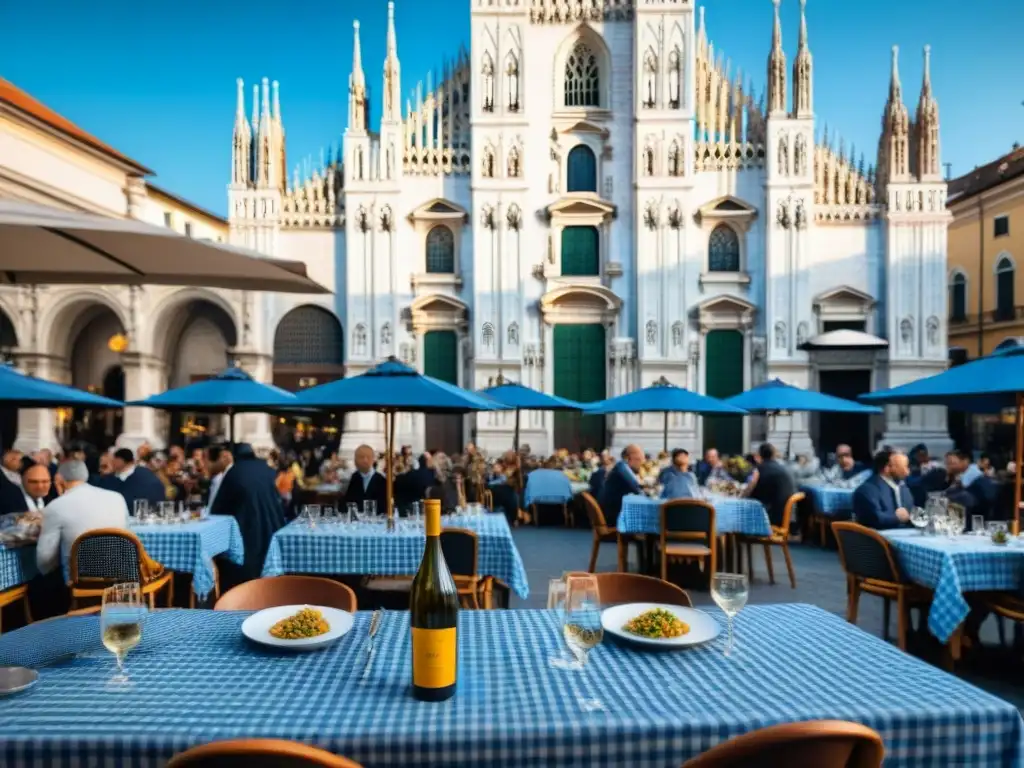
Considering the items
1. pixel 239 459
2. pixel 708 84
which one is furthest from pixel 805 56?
pixel 239 459

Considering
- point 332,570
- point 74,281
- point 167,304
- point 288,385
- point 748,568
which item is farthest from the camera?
point 288,385

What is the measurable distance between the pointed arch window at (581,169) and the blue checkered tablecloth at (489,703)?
816 inches

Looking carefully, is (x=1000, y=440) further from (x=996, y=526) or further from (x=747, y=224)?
(x=996, y=526)

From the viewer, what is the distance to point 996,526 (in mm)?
5887

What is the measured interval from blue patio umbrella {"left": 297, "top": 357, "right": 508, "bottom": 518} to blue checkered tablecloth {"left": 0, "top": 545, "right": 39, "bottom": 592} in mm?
2581

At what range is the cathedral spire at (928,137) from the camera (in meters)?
21.5

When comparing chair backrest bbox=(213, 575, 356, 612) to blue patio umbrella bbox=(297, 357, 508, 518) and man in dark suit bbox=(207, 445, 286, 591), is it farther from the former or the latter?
man in dark suit bbox=(207, 445, 286, 591)

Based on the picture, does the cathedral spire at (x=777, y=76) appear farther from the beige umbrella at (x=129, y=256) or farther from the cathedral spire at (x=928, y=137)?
the beige umbrella at (x=129, y=256)

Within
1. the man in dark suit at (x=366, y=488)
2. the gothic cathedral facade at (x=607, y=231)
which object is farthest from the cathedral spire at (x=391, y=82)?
the man in dark suit at (x=366, y=488)

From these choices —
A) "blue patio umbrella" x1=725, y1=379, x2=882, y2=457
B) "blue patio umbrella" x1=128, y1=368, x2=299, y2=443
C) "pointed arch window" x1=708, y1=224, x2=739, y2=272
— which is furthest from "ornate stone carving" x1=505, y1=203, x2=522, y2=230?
"blue patio umbrella" x1=128, y1=368, x2=299, y2=443

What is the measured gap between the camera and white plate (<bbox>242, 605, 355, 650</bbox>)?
2764 mm

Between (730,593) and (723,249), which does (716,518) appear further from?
(723,249)

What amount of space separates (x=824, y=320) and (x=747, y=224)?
3.83 metres

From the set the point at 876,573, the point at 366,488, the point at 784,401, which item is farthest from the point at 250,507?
the point at 784,401
